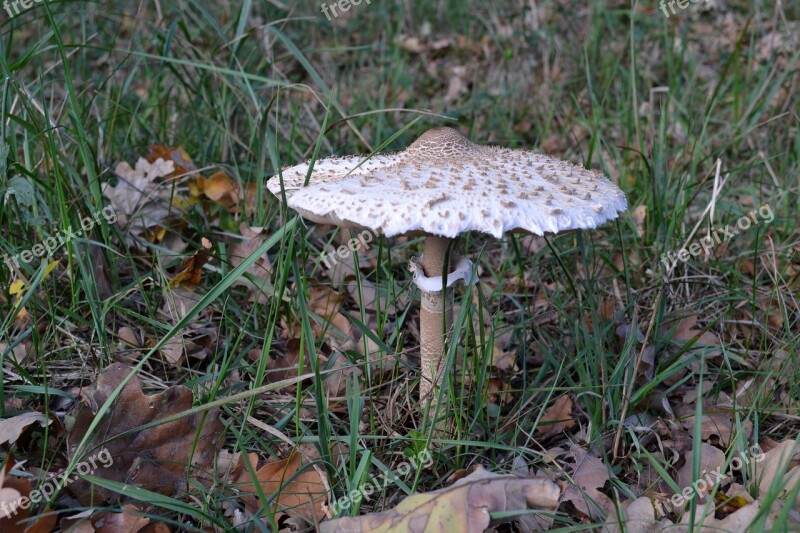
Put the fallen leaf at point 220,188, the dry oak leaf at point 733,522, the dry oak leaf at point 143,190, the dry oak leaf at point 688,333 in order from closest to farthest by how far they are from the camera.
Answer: the dry oak leaf at point 733,522 < the dry oak leaf at point 688,333 < the dry oak leaf at point 143,190 < the fallen leaf at point 220,188

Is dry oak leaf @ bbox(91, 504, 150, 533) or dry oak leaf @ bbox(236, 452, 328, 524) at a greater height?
dry oak leaf @ bbox(91, 504, 150, 533)

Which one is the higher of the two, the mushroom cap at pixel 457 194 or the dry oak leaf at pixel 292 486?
the mushroom cap at pixel 457 194

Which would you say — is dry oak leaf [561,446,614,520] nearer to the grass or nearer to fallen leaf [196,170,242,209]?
the grass

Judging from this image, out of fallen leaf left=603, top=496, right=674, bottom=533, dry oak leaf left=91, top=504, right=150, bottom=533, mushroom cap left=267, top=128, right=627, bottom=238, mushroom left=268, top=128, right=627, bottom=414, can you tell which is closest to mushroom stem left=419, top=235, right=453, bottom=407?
mushroom left=268, top=128, right=627, bottom=414

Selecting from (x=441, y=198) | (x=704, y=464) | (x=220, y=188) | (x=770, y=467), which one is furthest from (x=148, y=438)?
(x=770, y=467)

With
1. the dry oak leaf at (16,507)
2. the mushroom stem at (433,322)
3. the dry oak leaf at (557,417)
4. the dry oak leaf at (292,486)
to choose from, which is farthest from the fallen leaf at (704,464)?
the dry oak leaf at (16,507)

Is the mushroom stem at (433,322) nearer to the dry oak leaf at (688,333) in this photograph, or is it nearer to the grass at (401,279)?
the grass at (401,279)
